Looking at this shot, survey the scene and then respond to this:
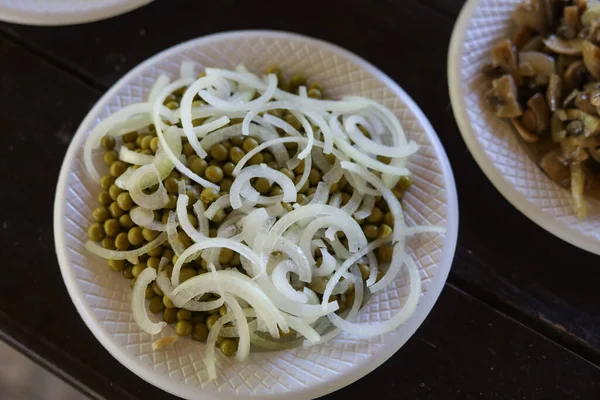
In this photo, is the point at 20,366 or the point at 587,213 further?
the point at 20,366

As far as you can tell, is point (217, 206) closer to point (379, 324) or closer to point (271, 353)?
point (271, 353)

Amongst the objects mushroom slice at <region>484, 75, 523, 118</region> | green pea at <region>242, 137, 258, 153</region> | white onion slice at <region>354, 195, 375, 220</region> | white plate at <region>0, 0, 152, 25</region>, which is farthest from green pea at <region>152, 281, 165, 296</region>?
mushroom slice at <region>484, 75, 523, 118</region>

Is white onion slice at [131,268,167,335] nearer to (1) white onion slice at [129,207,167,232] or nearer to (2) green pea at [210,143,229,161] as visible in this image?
(1) white onion slice at [129,207,167,232]

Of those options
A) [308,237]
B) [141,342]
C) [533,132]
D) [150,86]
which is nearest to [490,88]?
[533,132]

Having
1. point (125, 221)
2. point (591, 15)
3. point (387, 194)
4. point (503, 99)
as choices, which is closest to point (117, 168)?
point (125, 221)

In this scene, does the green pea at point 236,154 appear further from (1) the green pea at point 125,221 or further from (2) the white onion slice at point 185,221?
(1) the green pea at point 125,221

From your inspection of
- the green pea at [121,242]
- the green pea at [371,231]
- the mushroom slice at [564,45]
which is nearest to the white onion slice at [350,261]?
the green pea at [371,231]

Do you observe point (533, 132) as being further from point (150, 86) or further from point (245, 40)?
point (150, 86)
